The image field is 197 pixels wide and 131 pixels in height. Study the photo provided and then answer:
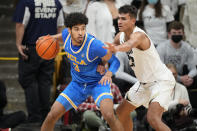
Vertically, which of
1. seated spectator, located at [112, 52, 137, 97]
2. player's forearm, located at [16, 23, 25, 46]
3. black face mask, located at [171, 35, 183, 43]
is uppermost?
player's forearm, located at [16, 23, 25, 46]

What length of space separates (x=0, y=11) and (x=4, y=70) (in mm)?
2066

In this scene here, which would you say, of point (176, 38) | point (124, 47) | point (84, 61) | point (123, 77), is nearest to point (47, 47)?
point (84, 61)

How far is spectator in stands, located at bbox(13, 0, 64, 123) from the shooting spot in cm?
884

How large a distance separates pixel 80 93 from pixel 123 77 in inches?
74.4

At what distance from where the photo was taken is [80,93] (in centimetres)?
736

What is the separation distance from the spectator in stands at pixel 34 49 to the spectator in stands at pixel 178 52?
2.08 meters

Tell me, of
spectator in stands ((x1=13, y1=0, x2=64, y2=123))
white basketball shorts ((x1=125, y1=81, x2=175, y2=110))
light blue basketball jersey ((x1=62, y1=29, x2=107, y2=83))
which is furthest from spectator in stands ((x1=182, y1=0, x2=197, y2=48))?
light blue basketball jersey ((x1=62, y1=29, x2=107, y2=83))

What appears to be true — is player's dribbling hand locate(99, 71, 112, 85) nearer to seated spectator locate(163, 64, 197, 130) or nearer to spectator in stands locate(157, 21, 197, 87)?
seated spectator locate(163, 64, 197, 130)

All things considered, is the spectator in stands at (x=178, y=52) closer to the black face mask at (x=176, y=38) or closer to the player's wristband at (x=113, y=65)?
the black face mask at (x=176, y=38)

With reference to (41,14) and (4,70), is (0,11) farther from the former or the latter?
(41,14)

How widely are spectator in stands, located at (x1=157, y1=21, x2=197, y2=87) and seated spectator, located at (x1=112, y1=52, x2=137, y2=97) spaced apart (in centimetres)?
67

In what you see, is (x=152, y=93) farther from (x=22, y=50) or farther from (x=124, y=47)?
(x=22, y=50)

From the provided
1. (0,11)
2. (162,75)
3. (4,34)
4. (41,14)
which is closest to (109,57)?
(162,75)

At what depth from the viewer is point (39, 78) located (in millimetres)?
9094
